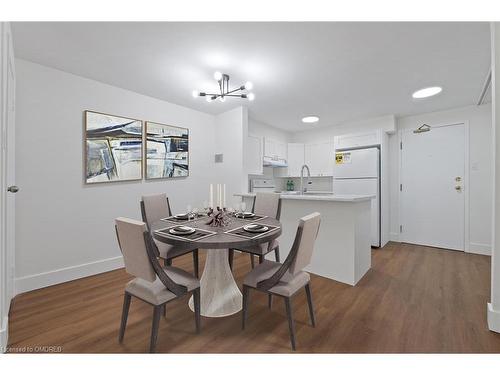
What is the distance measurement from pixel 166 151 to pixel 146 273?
2335mm

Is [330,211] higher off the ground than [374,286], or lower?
higher

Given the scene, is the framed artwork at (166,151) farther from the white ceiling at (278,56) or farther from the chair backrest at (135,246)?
the chair backrest at (135,246)

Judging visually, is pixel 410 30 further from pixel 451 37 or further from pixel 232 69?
pixel 232 69

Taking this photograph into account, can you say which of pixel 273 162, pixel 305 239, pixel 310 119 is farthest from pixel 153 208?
pixel 310 119

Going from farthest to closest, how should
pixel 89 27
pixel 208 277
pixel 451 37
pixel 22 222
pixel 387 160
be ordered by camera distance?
pixel 387 160
pixel 22 222
pixel 208 277
pixel 451 37
pixel 89 27

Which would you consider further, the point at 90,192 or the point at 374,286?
the point at 90,192

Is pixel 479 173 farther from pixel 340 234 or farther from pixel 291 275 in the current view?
pixel 291 275

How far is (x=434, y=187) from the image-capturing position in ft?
12.1

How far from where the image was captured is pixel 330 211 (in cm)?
246

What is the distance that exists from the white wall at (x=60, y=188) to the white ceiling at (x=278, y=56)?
0.74 ft

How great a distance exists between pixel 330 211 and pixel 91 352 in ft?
7.75

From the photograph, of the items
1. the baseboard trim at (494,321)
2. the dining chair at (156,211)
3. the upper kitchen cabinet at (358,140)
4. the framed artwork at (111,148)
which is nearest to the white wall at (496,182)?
the baseboard trim at (494,321)

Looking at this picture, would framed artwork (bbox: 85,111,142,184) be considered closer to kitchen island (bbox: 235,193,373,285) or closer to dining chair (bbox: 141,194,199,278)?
dining chair (bbox: 141,194,199,278)
